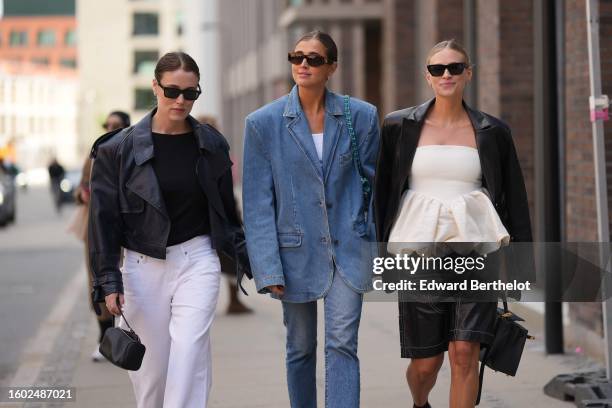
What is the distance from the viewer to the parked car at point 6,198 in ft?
97.1

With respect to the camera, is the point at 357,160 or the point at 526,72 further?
the point at 526,72

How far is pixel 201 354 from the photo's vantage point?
559 centimetres

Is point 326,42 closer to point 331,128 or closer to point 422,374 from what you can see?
point 331,128

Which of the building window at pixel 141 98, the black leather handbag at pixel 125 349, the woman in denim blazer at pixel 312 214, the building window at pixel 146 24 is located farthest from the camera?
the building window at pixel 146 24

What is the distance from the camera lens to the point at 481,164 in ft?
18.2

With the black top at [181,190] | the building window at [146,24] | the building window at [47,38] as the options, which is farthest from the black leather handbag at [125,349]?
the building window at [47,38]

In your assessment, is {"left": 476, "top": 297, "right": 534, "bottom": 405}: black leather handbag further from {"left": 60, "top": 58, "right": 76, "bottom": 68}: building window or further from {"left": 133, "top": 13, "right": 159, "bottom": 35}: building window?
{"left": 60, "top": 58, "right": 76, "bottom": 68}: building window

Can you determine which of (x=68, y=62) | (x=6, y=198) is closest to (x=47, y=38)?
(x=68, y=62)

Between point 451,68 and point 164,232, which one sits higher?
point 451,68

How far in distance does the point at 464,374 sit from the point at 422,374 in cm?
29

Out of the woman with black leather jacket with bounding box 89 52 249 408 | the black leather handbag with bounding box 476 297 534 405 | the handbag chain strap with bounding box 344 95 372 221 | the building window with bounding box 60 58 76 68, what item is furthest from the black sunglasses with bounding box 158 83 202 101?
the building window with bounding box 60 58 76 68

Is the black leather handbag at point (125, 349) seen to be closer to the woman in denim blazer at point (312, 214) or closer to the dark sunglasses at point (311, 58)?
the woman in denim blazer at point (312, 214)

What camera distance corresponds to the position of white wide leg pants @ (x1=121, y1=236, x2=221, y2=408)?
18.2ft

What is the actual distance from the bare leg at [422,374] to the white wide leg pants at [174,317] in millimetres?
911
